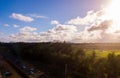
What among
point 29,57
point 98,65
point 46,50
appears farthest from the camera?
point 29,57

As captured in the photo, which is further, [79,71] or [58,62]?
[58,62]

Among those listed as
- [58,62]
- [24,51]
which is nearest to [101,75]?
[58,62]

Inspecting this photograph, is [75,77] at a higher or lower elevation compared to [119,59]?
lower

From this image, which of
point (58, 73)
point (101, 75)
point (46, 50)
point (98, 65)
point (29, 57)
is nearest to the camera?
point (101, 75)

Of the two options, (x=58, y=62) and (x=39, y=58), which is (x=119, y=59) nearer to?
(x=58, y=62)

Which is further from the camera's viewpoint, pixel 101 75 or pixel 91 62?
pixel 91 62

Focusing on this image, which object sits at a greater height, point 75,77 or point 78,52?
point 78,52

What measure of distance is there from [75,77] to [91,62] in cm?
497

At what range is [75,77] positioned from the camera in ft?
105

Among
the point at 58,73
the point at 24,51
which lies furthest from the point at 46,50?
the point at 58,73

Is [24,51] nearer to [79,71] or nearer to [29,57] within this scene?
[29,57]

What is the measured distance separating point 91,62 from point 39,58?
20.5 meters

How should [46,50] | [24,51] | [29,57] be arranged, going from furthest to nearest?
1. [24,51]
2. [29,57]
3. [46,50]

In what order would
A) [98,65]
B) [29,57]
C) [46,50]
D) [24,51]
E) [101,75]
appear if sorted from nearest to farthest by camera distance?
1. [101,75]
2. [98,65]
3. [46,50]
4. [29,57]
5. [24,51]
